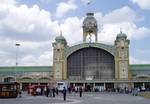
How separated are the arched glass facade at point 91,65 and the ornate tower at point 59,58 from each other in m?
2.66

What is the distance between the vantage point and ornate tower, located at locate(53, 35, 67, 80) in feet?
427

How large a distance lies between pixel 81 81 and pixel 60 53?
1175 centimetres

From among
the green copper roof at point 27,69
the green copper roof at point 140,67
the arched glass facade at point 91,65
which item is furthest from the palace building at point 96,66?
the green copper roof at point 27,69

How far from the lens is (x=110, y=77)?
129m

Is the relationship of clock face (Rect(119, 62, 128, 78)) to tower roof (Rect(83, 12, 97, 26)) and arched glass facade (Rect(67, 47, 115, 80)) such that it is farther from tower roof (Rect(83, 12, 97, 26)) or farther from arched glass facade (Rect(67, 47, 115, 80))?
tower roof (Rect(83, 12, 97, 26))

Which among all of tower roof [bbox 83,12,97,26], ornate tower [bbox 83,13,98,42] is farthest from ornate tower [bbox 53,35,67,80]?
tower roof [bbox 83,12,97,26]

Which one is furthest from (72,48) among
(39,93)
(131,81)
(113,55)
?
(39,93)

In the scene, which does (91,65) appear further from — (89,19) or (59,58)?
(89,19)

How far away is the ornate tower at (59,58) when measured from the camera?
427 ft

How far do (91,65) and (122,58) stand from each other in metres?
10.3

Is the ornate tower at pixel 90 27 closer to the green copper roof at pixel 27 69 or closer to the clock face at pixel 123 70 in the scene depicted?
the clock face at pixel 123 70

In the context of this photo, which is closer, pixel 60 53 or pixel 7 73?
pixel 60 53

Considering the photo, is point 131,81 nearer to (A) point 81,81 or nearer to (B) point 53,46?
(A) point 81,81

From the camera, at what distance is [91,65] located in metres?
130
